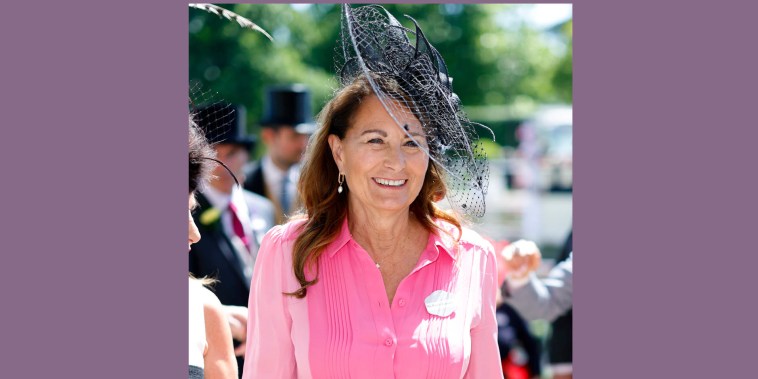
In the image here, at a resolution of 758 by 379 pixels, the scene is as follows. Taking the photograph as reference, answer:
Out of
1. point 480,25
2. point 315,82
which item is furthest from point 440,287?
point 480,25

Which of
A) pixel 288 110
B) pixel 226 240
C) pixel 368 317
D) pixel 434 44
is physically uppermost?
pixel 434 44

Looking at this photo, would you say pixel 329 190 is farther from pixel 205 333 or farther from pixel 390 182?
pixel 205 333

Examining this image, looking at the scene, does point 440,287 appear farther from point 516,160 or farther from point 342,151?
point 516,160

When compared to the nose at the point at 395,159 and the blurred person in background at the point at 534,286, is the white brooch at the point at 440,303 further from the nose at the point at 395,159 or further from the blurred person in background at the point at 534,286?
the blurred person in background at the point at 534,286

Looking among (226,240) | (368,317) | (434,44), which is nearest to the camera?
(368,317)

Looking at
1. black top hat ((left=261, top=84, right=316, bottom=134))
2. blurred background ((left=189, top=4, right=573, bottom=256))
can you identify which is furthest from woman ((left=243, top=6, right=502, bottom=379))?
blurred background ((left=189, top=4, right=573, bottom=256))

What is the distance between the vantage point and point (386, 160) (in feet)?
8.51

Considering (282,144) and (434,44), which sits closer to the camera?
(282,144)

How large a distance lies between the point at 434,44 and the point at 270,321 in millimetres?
7617

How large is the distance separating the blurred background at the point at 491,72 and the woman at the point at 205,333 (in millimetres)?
5772

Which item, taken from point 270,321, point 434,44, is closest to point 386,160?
point 270,321

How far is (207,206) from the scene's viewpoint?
471 cm

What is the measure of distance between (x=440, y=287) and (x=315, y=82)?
10676 mm

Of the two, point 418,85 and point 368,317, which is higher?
point 418,85
